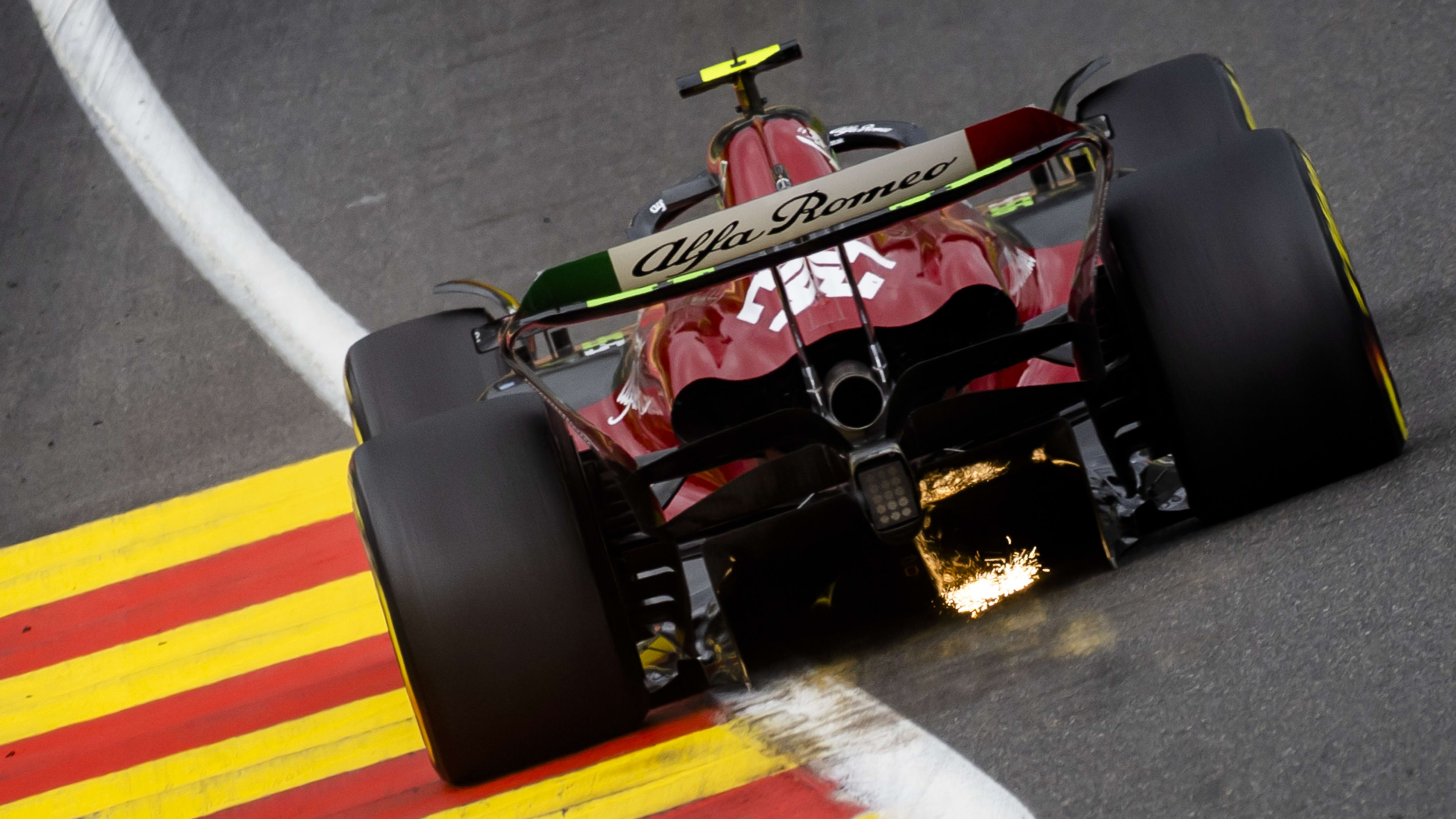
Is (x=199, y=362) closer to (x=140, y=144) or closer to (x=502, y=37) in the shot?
(x=140, y=144)

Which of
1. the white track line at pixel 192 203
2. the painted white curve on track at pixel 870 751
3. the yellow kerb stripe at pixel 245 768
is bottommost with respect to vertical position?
the painted white curve on track at pixel 870 751

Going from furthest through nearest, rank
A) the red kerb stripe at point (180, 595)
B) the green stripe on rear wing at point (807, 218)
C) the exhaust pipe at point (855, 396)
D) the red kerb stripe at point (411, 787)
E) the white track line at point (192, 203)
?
the white track line at point (192, 203) → the red kerb stripe at point (180, 595) → the red kerb stripe at point (411, 787) → the exhaust pipe at point (855, 396) → the green stripe on rear wing at point (807, 218)

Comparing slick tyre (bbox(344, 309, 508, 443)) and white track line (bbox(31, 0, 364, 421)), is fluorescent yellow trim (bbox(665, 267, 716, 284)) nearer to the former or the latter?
slick tyre (bbox(344, 309, 508, 443))

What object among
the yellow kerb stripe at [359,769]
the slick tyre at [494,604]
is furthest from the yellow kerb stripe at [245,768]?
the slick tyre at [494,604]

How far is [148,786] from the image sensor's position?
152 inches

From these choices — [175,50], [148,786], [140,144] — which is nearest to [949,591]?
[148,786]

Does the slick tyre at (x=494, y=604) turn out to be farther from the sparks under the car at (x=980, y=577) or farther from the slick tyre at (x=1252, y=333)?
the slick tyre at (x=1252, y=333)

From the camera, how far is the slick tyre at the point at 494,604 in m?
2.83

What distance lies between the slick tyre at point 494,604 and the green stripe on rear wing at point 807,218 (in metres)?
0.54

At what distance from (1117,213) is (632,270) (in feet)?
3.61

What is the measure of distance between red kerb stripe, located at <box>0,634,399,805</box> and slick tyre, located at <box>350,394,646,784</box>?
4.07 feet

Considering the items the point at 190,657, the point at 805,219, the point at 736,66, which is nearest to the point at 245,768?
the point at 190,657

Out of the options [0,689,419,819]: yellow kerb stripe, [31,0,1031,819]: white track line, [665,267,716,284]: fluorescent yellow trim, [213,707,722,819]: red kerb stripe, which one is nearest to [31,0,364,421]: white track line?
[31,0,1031,819]: white track line

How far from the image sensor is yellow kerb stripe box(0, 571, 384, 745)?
452 centimetres
